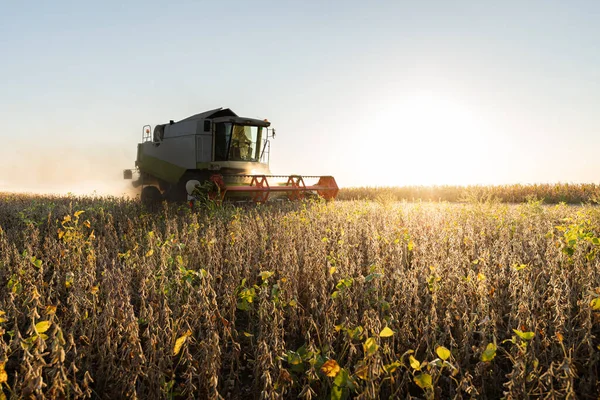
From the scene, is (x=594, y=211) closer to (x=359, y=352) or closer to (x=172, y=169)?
(x=359, y=352)

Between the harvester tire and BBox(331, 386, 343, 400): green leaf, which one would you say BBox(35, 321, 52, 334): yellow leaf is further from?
the harvester tire

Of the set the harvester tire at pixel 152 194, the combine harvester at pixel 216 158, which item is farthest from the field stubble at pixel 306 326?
the harvester tire at pixel 152 194

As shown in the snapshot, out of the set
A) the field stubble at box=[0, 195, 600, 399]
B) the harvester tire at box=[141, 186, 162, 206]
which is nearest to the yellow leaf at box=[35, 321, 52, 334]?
the field stubble at box=[0, 195, 600, 399]

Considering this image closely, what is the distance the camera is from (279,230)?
6062 mm

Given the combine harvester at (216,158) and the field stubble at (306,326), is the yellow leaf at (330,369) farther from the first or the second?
the combine harvester at (216,158)

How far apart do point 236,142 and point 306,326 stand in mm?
11774

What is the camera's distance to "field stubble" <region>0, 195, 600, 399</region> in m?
1.93

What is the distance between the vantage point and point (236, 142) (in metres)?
14.1

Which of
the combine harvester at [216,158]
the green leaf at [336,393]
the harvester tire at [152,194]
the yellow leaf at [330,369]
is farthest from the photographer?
the harvester tire at [152,194]

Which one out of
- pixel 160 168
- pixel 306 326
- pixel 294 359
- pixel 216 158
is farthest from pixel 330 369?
pixel 160 168

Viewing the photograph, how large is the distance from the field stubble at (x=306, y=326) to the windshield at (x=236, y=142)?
28.0 ft

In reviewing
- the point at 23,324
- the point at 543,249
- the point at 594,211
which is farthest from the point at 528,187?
the point at 23,324

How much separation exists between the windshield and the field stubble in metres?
8.52

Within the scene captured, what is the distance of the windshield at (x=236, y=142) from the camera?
13891 millimetres
